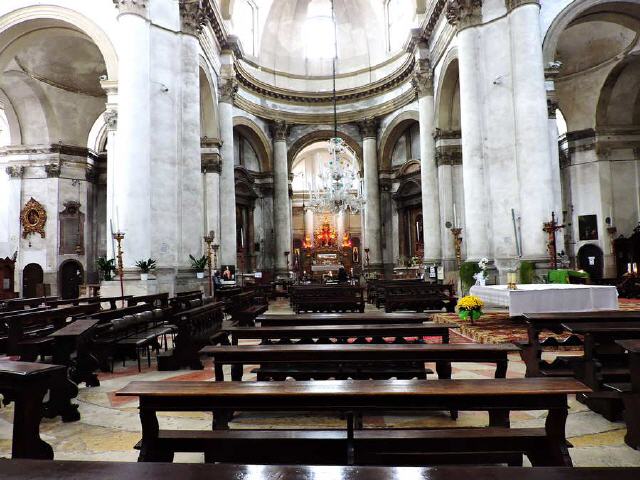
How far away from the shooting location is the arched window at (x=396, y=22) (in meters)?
22.9

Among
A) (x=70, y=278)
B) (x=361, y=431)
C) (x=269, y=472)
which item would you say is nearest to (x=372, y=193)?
(x=70, y=278)

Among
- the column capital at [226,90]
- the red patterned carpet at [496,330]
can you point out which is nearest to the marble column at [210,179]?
the column capital at [226,90]

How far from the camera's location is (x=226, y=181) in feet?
62.6

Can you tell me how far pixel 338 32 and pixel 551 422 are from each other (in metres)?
27.8

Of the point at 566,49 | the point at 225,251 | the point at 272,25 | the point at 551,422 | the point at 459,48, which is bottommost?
the point at 551,422

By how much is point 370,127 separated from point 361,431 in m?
24.0

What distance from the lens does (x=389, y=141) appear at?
24.9 m

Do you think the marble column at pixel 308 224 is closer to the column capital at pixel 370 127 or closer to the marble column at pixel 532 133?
the column capital at pixel 370 127

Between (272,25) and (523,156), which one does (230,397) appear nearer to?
(523,156)

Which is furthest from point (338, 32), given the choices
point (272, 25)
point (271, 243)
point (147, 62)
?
point (147, 62)

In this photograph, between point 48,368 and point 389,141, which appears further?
point 389,141

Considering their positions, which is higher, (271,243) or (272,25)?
(272,25)

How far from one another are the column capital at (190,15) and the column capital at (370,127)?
12.8 m

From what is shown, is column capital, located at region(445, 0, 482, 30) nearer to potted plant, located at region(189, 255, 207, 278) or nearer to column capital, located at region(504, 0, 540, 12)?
column capital, located at region(504, 0, 540, 12)
